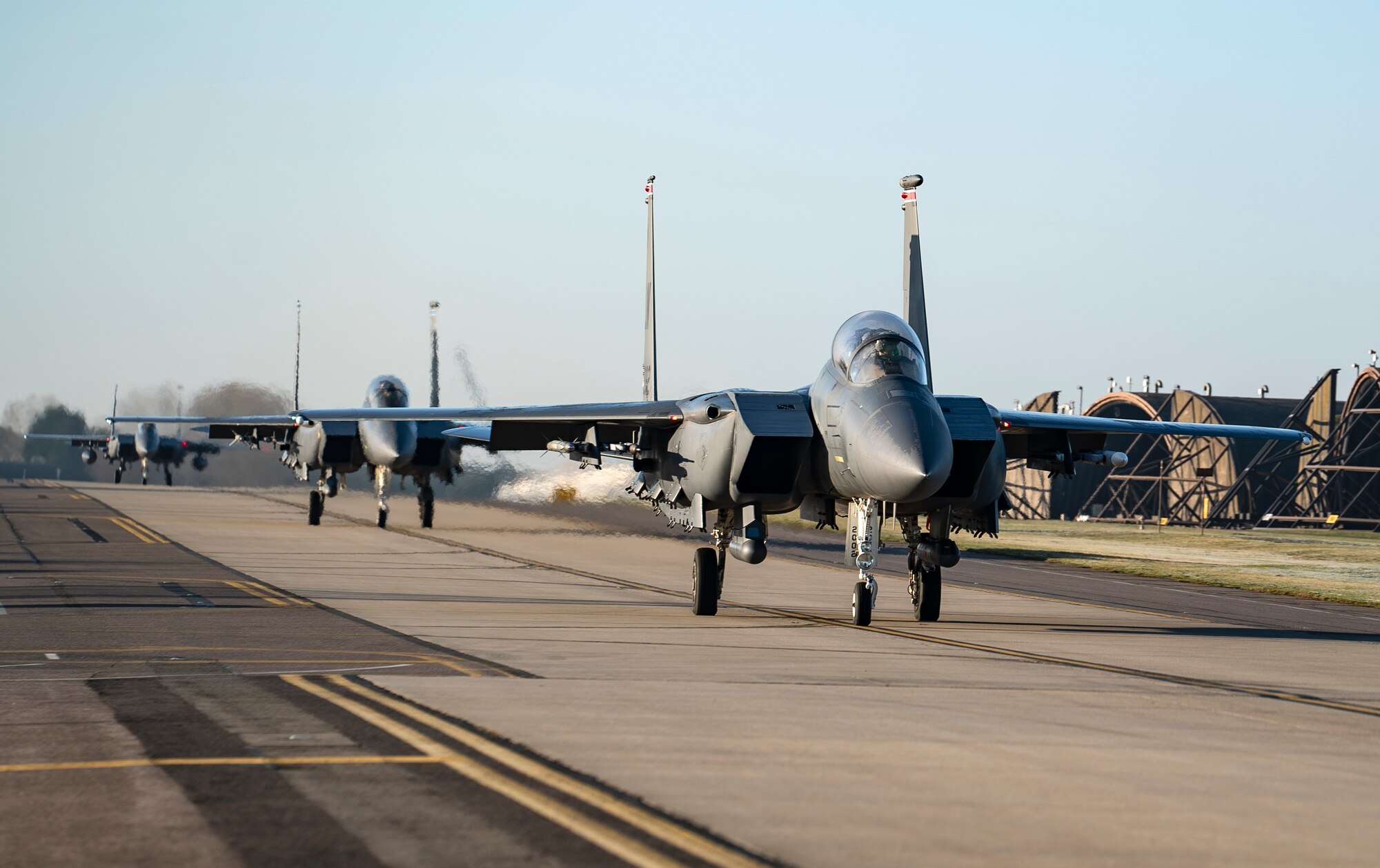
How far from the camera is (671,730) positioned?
30.6ft

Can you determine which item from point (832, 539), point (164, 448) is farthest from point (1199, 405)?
point (164, 448)

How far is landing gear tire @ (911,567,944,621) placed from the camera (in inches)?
757

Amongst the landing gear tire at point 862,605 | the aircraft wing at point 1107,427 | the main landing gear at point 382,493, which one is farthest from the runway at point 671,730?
the main landing gear at point 382,493

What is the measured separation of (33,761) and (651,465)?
1426cm

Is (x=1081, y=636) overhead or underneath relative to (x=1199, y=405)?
underneath

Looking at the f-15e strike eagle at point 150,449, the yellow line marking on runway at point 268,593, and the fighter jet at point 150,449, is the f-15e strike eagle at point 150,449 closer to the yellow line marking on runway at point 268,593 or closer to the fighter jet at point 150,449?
the fighter jet at point 150,449

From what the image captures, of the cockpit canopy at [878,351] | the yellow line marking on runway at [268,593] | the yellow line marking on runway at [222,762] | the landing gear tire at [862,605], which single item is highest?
the cockpit canopy at [878,351]

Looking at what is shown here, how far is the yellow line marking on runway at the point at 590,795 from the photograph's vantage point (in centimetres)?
608

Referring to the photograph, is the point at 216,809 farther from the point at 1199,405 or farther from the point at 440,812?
the point at 1199,405

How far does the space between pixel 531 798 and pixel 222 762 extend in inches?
81.6

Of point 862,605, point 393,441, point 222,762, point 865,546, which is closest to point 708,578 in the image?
point 862,605

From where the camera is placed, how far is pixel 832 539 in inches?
1679

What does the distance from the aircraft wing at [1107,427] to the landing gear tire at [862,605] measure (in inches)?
131

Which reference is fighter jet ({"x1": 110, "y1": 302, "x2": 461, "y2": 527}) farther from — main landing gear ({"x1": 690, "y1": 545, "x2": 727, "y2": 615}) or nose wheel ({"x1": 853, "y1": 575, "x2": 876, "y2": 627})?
nose wheel ({"x1": 853, "y1": 575, "x2": 876, "y2": 627})
